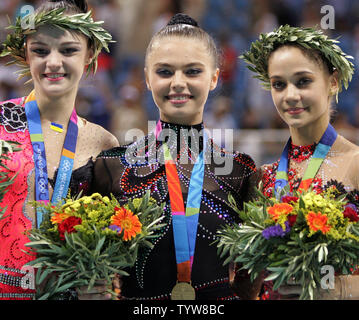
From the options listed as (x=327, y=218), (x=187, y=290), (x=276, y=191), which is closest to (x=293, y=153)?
(x=276, y=191)

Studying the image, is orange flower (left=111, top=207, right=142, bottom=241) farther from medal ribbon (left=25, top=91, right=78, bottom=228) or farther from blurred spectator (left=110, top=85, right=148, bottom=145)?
blurred spectator (left=110, top=85, right=148, bottom=145)

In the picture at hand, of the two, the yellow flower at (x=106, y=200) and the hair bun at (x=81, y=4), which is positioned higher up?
the hair bun at (x=81, y=4)

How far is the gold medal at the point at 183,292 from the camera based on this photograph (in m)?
2.83

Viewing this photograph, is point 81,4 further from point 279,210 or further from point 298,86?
point 279,210

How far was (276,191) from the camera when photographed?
2.98 meters

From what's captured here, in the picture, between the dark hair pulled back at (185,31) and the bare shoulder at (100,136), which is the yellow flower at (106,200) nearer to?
the bare shoulder at (100,136)

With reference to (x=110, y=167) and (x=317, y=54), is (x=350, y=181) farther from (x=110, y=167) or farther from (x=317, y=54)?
(x=110, y=167)

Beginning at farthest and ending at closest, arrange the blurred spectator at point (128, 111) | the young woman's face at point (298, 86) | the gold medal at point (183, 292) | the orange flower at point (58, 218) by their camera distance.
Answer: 1. the blurred spectator at point (128, 111)
2. the young woman's face at point (298, 86)
3. the gold medal at point (183, 292)
4. the orange flower at point (58, 218)

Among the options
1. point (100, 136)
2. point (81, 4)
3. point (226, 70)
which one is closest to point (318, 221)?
point (100, 136)

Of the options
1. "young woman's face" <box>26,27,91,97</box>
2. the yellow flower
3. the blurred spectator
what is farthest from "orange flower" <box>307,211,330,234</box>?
the blurred spectator

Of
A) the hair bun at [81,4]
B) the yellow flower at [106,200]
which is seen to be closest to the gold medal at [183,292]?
the yellow flower at [106,200]

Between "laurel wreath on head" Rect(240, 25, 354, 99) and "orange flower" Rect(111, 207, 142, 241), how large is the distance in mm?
1094

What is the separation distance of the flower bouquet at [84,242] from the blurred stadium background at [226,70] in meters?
2.72
